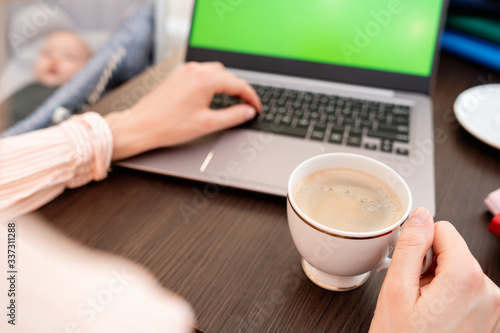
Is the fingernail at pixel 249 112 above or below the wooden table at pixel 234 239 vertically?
above

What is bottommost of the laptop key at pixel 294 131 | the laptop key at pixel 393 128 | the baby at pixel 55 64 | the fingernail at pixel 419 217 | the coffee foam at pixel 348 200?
the baby at pixel 55 64

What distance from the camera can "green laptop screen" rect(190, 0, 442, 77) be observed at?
73 centimetres

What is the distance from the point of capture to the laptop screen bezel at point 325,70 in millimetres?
734

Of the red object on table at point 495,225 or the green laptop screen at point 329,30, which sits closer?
the red object on table at point 495,225

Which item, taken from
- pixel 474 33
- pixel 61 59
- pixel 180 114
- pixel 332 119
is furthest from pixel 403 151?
pixel 61 59

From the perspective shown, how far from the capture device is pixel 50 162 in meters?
0.56

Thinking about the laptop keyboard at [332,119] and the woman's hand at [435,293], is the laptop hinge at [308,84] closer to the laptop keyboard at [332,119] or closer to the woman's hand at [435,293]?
the laptop keyboard at [332,119]

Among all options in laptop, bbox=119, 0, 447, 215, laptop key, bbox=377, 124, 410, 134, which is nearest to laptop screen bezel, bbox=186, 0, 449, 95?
laptop, bbox=119, 0, 447, 215

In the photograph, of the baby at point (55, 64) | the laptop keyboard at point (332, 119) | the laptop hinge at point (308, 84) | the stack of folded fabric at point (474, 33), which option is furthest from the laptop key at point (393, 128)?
the baby at point (55, 64)

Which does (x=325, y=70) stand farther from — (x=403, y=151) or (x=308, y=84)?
(x=403, y=151)

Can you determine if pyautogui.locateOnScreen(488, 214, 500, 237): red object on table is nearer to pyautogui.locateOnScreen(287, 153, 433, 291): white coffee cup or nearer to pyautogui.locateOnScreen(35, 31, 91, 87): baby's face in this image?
pyautogui.locateOnScreen(287, 153, 433, 291): white coffee cup

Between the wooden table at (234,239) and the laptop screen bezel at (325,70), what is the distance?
0.15 m

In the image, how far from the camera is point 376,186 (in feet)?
1.46

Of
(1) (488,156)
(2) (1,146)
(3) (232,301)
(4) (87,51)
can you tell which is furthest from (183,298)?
(4) (87,51)
